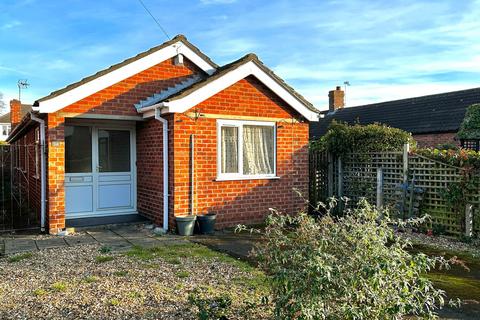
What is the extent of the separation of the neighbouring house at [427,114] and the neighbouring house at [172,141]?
323 inches

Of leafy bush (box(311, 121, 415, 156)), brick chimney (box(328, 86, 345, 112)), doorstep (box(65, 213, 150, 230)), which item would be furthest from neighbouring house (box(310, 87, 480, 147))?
doorstep (box(65, 213, 150, 230))

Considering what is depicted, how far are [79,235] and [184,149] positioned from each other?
307 centimetres

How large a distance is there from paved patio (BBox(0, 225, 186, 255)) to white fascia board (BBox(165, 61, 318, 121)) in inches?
115

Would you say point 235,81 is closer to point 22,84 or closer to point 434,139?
point 434,139

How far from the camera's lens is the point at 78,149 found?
32.7 ft

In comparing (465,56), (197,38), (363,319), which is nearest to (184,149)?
(197,38)

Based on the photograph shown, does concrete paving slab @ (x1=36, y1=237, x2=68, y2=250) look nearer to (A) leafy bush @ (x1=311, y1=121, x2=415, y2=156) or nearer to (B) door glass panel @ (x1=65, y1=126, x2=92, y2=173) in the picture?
(B) door glass panel @ (x1=65, y1=126, x2=92, y2=173)

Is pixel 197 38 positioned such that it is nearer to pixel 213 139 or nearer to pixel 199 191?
pixel 213 139

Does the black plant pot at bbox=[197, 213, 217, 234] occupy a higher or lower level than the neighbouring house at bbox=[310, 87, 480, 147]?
lower

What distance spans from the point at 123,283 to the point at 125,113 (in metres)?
5.31

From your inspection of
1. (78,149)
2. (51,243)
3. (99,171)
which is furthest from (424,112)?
(51,243)

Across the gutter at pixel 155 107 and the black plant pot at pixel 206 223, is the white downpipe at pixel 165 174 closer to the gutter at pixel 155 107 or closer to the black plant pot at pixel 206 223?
the gutter at pixel 155 107

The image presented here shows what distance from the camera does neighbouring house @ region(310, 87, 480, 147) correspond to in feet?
66.8

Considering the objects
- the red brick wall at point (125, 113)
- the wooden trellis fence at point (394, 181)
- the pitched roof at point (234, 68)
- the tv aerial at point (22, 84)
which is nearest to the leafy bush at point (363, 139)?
the wooden trellis fence at point (394, 181)
